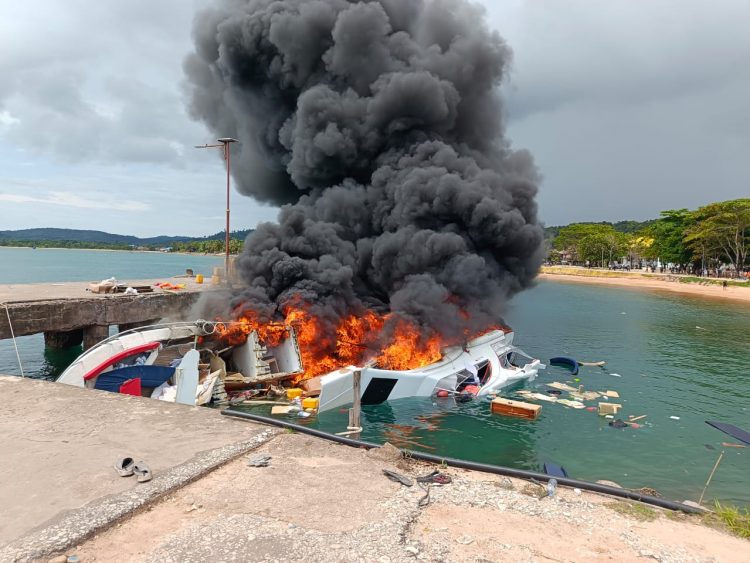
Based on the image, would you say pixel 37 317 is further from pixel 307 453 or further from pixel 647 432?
pixel 647 432

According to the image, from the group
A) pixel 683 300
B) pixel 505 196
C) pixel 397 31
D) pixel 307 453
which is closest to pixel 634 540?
pixel 307 453

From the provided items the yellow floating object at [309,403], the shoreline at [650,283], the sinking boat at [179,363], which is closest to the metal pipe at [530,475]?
the yellow floating object at [309,403]

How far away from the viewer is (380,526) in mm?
6023

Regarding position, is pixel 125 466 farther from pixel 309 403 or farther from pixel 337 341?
pixel 337 341

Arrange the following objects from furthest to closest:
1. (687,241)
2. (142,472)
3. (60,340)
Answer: (687,241)
(60,340)
(142,472)

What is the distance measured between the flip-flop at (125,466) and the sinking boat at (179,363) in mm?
7790

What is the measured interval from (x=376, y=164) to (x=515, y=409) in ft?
48.3

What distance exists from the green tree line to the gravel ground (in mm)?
72529

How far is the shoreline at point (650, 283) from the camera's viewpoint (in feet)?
208

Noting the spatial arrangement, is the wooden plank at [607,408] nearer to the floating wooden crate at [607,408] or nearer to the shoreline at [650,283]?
the floating wooden crate at [607,408]

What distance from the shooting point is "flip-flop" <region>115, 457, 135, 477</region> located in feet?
23.2

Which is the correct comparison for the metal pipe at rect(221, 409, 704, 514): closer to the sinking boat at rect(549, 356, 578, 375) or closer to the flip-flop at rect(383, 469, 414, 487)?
the flip-flop at rect(383, 469, 414, 487)

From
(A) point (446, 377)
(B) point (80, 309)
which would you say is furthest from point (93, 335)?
(A) point (446, 377)

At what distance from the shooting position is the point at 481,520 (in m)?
6.29
